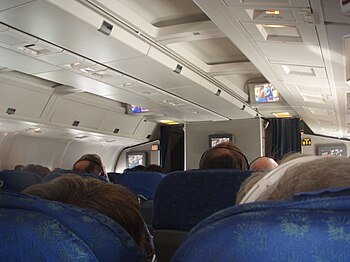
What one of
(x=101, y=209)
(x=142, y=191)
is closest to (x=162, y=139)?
(x=142, y=191)

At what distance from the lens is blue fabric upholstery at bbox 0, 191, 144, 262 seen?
782 mm

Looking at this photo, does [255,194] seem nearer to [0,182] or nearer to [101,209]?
[101,209]

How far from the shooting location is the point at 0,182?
5086 mm

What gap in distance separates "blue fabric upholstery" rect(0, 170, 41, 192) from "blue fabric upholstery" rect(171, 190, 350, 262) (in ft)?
16.1

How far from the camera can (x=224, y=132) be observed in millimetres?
10938

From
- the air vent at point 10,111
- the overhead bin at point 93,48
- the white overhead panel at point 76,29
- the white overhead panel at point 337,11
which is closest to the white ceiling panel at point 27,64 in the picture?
the overhead bin at point 93,48

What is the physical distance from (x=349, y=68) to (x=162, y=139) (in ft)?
28.0

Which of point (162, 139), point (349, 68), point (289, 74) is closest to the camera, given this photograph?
point (289, 74)

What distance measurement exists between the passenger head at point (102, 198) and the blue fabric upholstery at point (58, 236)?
0.30 m

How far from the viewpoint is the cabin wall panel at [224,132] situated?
410 inches

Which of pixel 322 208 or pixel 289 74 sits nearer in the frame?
pixel 322 208

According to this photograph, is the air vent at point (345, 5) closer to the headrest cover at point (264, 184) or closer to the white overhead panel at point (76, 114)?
the headrest cover at point (264, 184)

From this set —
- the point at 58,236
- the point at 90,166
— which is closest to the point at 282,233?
the point at 58,236

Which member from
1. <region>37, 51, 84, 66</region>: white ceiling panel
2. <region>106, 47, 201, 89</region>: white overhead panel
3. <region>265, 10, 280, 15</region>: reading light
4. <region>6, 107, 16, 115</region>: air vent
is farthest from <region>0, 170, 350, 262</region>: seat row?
<region>6, 107, 16, 115</region>: air vent
